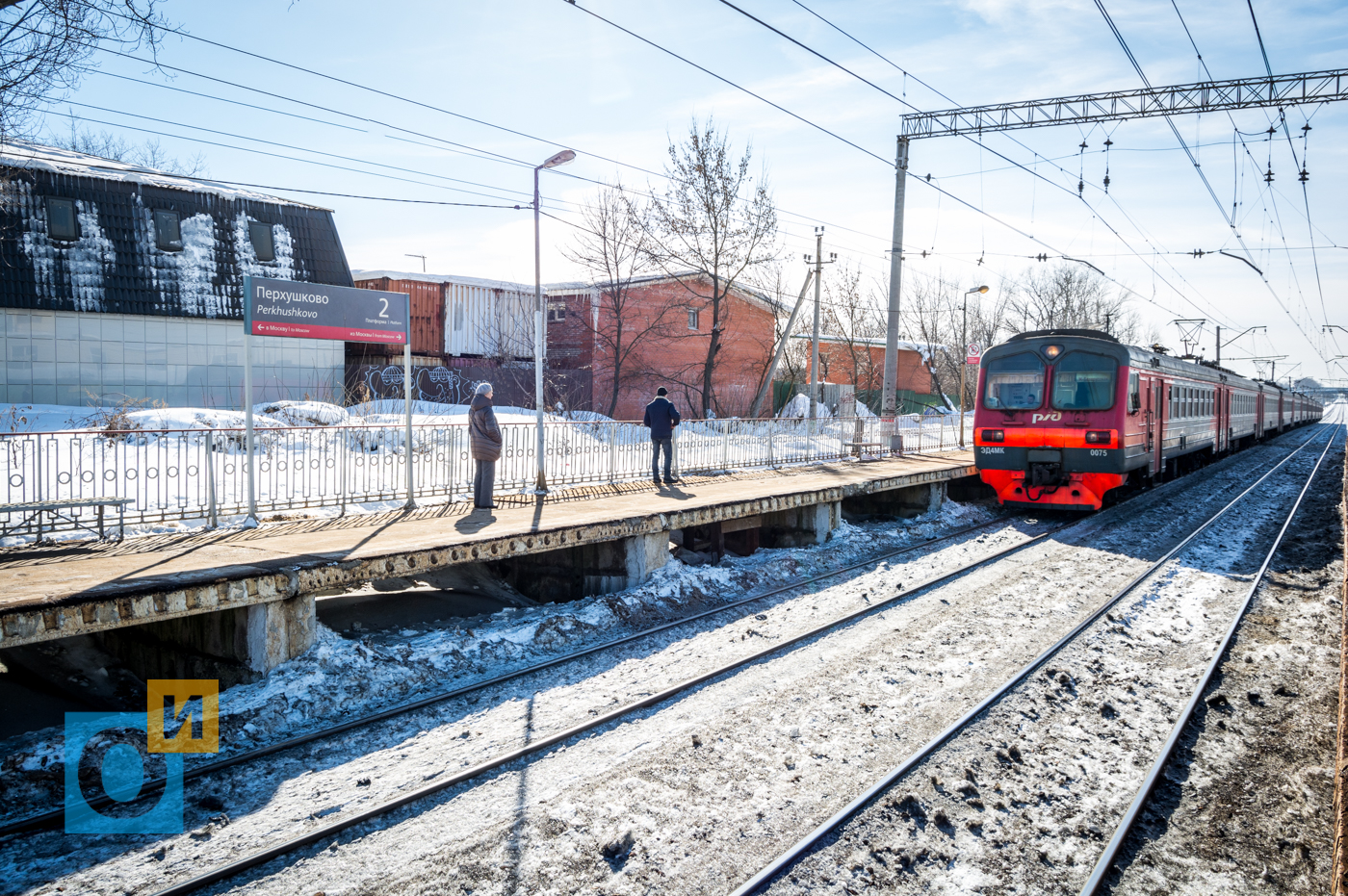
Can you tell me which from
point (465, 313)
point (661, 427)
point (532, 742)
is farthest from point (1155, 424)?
point (465, 313)

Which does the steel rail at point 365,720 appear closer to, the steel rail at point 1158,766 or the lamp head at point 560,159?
the steel rail at point 1158,766

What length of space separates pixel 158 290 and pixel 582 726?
63.1 ft

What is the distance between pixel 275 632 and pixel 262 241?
1852 cm

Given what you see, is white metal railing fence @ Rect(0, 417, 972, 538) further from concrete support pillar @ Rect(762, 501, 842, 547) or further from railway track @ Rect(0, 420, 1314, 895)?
railway track @ Rect(0, 420, 1314, 895)

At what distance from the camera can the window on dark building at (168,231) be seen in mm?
20391

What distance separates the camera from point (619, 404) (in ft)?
98.4

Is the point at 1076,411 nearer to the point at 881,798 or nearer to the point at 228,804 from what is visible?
the point at 881,798

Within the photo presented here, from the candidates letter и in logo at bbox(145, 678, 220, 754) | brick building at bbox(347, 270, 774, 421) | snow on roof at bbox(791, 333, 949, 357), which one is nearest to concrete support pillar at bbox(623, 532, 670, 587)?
letter и in logo at bbox(145, 678, 220, 754)

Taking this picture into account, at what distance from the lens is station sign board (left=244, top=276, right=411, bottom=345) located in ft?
28.9

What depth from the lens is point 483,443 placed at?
11125 millimetres

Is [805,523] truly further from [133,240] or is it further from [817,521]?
[133,240]

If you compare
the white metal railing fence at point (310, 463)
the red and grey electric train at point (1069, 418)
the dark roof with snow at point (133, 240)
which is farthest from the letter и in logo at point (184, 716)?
the dark roof with snow at point (133, 240)

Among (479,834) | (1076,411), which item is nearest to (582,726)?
(479,834)

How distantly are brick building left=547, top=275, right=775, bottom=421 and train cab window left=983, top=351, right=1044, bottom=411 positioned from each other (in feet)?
45.4
